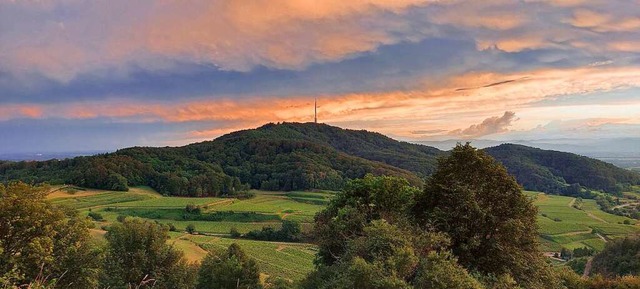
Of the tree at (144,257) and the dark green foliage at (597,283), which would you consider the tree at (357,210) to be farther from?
the tree at (144,257)

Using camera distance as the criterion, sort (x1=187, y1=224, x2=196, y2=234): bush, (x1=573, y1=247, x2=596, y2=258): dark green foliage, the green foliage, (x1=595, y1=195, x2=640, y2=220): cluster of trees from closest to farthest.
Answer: the green foliage, (x1=573, y1=247, x2=596, y2=258): dark green foliage, (x1=187, y1=224, x2=196, y2=234): bush, (x1=595, y1=195, x2=640, y2=220): cluster of trees

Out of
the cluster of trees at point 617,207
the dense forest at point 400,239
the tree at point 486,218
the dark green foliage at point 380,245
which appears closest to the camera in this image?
the dark green foliage at point 380,245

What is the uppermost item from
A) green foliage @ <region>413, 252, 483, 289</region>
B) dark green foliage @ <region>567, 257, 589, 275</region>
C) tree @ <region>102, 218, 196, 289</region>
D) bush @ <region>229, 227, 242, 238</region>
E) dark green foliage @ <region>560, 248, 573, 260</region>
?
green foliage @ <region>413, 252, 483, 289</region>

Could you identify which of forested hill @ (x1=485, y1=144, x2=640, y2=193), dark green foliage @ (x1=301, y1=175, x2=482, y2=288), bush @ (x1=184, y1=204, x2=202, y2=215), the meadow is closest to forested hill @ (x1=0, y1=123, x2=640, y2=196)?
forested hill @ (x1=485, y1=144, x2=640, y2=193)

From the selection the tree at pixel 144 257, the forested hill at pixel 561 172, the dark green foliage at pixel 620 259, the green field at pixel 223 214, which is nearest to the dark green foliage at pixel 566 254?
the dark green foliage at pixel 620 259

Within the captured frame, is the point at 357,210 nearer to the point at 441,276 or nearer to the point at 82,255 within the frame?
the point at 441,276

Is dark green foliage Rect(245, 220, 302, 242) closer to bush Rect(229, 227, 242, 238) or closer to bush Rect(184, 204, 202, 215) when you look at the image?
bush Rect(229, 227, 242, 238)
